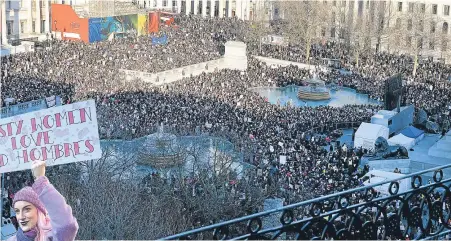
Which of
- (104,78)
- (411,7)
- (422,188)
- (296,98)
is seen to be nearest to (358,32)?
(411,7)

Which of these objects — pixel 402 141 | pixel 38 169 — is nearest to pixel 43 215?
pixel 38 169

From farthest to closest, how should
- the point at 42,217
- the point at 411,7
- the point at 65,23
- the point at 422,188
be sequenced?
the point at 411,7 → the point at 65,23 → the point at 422,188 → the point at 42,217

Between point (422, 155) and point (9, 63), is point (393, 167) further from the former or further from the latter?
point (9, 63)

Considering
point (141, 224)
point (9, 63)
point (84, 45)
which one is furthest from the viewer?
point (84, 45)

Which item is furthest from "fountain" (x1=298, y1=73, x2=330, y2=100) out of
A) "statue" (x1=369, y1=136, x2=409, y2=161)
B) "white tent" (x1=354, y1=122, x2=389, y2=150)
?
"statue" (x1=369, y1=136, x2=409, y2=161)

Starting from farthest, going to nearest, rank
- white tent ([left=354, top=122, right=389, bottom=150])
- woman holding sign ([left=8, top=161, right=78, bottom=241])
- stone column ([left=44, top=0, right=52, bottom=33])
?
1. stone column ([left=44, top=0, right=52, bottom=33])
2. white tent ([left=354, top=122, right=389, bottom=150])
3. woman holding sign ([left=8, top=161, right=78, bottom=241])

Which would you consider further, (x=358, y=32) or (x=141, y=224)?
(x=358, y=32)

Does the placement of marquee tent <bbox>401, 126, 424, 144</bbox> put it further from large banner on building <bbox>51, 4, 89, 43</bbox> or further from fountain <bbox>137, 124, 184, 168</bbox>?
large banner on building <bbox>51, 4, 89, 43</bbox>
